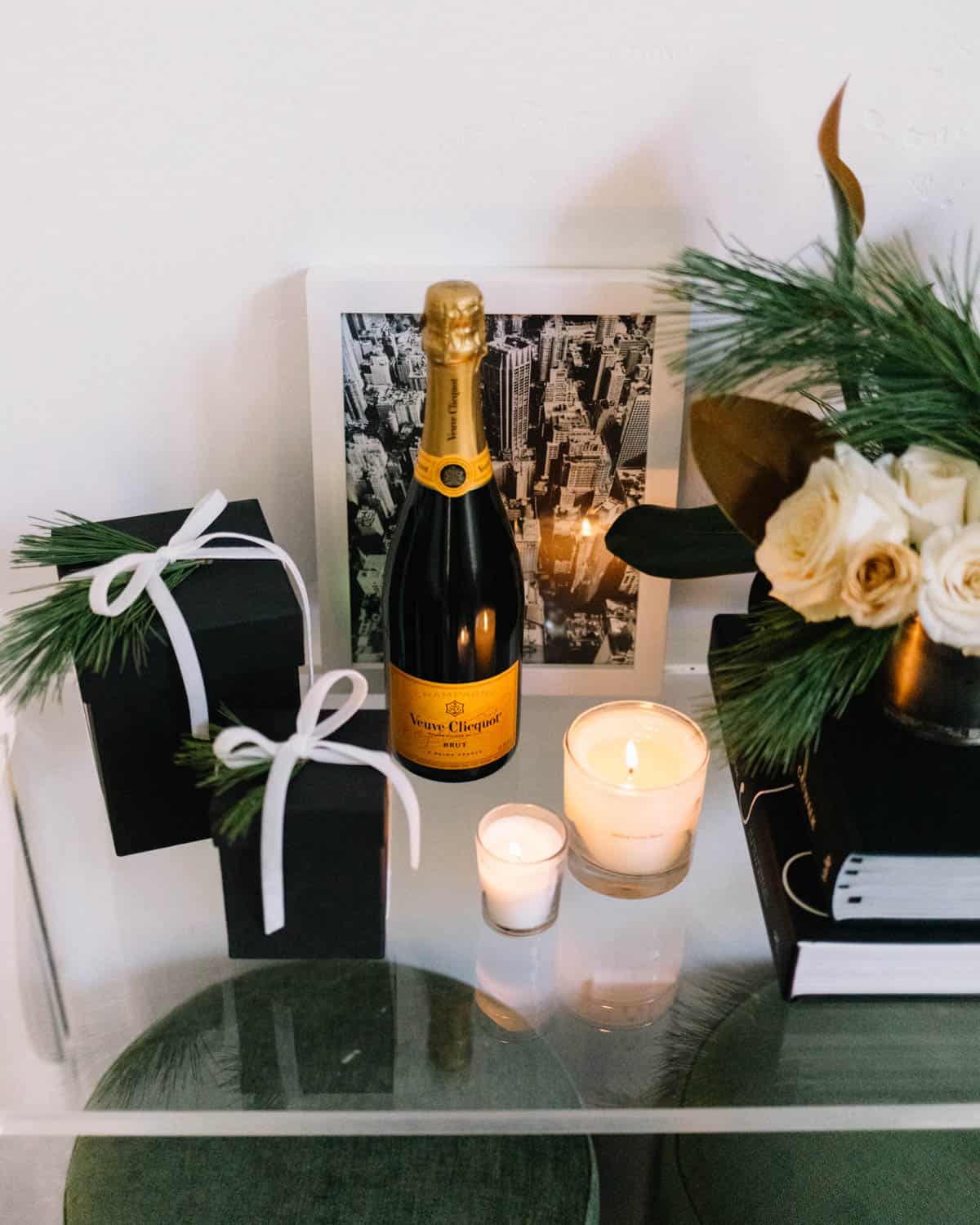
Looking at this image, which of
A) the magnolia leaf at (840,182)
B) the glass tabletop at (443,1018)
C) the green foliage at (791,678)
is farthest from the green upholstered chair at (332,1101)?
the magnolia leaf at (840,182)

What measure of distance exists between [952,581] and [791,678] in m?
0.09

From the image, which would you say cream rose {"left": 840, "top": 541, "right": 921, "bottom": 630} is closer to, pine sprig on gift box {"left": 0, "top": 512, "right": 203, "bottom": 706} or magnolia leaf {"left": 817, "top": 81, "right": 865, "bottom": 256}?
magnolia leaf {"left": 817, "top": 81, "right": 865, "bottom": 256}

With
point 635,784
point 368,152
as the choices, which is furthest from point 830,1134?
point 368,152

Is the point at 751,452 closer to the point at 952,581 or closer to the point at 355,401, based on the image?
the point at 952,581

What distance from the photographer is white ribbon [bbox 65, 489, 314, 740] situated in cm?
57

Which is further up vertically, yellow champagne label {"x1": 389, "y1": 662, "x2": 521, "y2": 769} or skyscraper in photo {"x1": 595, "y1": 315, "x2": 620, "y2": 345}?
skyscraper in photo {"x1": 595, "y1": 315, "x2": 620, "y2": 345}

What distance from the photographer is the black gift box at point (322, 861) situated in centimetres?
54

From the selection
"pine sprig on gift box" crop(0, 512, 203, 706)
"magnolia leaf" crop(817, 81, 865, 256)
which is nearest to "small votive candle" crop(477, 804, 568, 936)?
"pine sprig on gift box" crop(0, 512, 203, 706)

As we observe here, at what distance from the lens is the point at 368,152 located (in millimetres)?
608

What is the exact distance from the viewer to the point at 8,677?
2.03 ft

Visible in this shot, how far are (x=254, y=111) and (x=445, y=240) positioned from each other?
0.12 metres

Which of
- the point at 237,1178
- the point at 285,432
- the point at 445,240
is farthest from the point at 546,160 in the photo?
the point at 237,1178

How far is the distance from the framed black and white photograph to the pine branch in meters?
0.17

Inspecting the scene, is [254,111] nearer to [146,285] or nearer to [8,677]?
[146,285]
